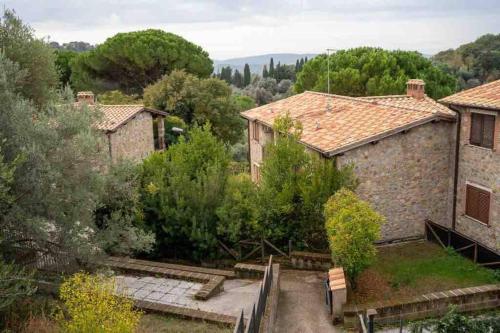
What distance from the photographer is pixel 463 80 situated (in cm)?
5472

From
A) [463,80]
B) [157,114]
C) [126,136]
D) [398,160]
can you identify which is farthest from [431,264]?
[463,80]

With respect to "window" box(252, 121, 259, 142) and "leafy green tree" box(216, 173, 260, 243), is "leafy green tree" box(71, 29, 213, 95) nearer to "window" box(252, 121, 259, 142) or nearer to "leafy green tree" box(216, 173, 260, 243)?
"window" box(252, 121, 259, 142)

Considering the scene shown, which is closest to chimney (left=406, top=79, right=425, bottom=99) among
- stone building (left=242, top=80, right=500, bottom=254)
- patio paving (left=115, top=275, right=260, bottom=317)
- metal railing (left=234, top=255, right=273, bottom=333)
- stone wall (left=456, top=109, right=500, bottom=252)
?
stone building (left=242, top=80, right=500, bottom=254)

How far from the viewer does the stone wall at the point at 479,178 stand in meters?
15.1

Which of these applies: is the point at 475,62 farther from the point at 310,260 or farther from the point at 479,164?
the point at 310,260

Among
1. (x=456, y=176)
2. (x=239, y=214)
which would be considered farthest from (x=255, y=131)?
(x=456, y=176)

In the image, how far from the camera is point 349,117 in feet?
62.1

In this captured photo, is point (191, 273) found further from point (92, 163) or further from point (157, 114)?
point (157, 114)

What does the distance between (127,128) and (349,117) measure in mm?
12397

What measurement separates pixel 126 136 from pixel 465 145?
16683mm

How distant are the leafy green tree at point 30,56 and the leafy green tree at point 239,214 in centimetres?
637

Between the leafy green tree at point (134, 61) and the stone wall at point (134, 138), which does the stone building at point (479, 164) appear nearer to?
the stone wall at point (134, 138)

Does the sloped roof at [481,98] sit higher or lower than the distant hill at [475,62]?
lower

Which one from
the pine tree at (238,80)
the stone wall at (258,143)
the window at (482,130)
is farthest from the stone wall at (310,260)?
the pine tree at (238,80)
